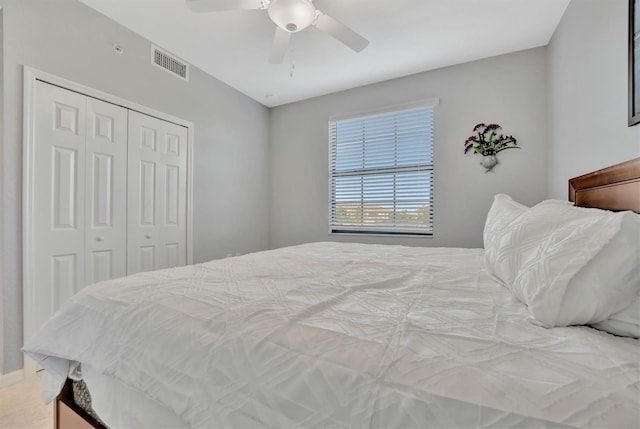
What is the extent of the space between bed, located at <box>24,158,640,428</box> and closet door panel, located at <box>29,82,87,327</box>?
1216 mm

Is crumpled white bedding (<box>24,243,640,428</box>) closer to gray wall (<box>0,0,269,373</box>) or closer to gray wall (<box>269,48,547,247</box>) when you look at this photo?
gray wall (<box>0,0,269,373</box>)

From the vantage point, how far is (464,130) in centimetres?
299

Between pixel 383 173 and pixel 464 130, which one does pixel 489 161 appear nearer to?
pixel 464 130

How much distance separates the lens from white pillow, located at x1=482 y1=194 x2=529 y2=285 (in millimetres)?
1027

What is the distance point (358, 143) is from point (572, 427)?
3.43 metres

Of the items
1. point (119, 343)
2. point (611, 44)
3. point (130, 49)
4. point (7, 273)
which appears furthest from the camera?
point (130, 49)

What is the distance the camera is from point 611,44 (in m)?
1.47

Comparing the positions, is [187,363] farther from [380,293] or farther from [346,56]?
[346,56]

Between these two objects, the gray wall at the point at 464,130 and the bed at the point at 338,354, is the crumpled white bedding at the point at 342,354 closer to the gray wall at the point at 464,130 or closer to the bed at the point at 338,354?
the bed at the point at 338,354

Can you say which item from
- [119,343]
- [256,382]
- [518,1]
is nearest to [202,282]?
[119,343]

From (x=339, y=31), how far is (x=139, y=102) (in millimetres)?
1893

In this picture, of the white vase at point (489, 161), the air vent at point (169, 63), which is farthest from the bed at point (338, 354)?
the air vent at point (169, 63)

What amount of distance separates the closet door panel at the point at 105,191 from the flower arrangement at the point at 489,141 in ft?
10.9

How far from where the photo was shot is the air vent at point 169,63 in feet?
8.77
